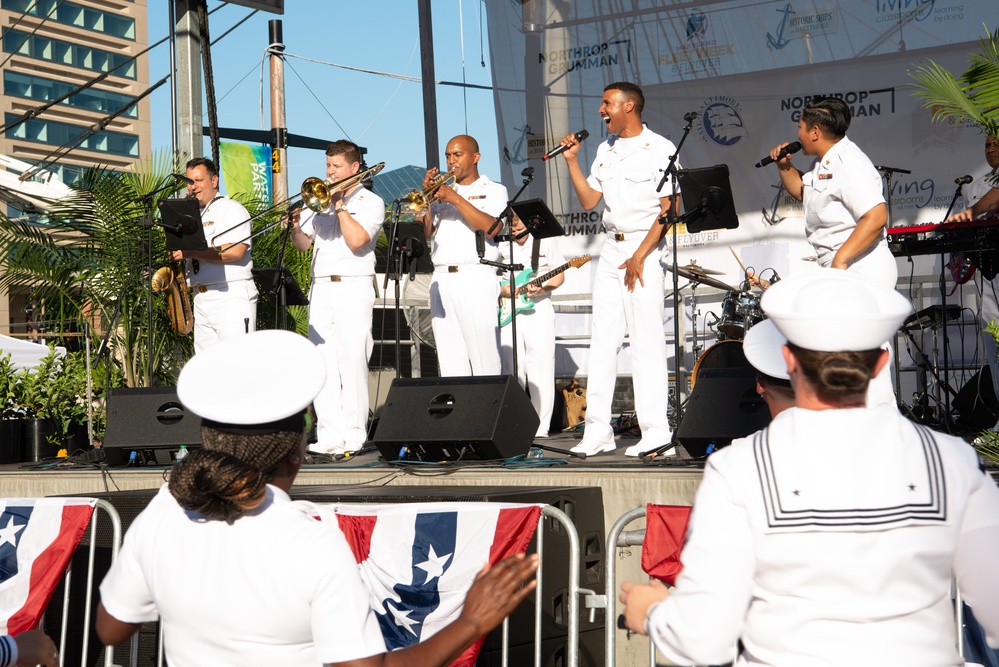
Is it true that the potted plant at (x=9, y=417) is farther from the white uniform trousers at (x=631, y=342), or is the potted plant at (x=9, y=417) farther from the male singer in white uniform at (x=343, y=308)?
the white uniform trousers at (x=631, y=342)

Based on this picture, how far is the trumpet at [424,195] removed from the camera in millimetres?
7000

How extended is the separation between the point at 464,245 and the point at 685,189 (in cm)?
175

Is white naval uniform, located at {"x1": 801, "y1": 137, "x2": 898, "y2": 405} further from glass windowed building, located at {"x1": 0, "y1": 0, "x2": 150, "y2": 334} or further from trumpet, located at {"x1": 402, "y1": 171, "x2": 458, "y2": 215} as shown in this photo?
glass windowed building, located at {"x1": 0, "y1": 0, "x2": 150, "y2": 334}

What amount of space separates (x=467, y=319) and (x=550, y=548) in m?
3.07

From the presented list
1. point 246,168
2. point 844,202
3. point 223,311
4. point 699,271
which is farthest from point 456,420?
point 246,168

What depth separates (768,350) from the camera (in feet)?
9.14

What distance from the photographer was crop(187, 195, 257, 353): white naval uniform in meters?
Result: 7.64

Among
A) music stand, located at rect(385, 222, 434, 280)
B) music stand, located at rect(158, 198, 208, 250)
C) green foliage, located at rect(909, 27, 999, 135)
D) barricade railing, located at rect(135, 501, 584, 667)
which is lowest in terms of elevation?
barricade railing, located at rect(135, 501, 584, 667)

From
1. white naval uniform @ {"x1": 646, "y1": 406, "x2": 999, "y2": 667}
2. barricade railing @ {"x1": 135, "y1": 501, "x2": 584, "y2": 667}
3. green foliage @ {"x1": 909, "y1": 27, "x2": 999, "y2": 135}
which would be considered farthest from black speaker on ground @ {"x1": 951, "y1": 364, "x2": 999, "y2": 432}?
white naval uniform @ {"x1": 646, "y1": 406, "x2": 999, "y2": 667}

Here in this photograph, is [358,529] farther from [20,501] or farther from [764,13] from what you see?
[764,13]

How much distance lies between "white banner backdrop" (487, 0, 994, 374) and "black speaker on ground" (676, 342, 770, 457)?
10.2 ft

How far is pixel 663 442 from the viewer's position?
6199mm

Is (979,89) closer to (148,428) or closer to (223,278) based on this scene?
(223,278)

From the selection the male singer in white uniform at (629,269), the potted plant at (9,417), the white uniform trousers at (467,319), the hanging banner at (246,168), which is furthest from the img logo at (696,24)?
the hanging banner at (246,168)
